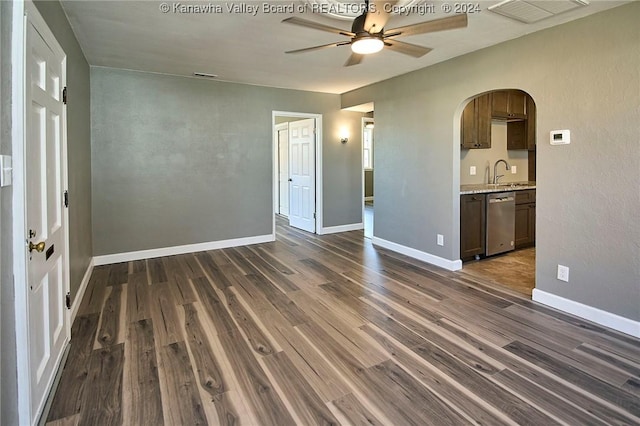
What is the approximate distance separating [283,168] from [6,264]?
703 cm

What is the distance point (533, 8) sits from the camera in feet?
9.33

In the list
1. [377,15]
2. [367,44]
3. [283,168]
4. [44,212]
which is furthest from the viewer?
[283,168]

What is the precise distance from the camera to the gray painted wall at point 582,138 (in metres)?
2.80

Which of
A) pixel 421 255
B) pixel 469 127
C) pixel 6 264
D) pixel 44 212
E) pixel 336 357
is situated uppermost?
pixel 469 127

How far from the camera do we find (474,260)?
488cm

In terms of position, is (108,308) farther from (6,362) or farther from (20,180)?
(20,180)

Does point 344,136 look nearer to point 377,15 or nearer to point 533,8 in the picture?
point 533,8

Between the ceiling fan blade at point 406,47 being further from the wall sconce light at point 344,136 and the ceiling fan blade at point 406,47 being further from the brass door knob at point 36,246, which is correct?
the wall sconce light at point 344,136

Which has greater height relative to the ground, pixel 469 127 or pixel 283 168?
pixel 469 127

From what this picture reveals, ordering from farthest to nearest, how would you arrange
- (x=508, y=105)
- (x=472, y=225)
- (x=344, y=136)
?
1. (x=344, y=136)
2. (x=508, y=105)
3. (x=472, y=225)

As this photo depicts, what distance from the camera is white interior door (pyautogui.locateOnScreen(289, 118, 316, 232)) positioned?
6.68 meters

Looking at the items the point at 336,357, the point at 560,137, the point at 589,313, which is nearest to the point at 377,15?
the point at 560,137

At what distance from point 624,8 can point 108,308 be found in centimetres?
492

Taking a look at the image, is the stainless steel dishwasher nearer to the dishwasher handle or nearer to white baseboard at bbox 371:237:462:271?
the dishwasher handle
